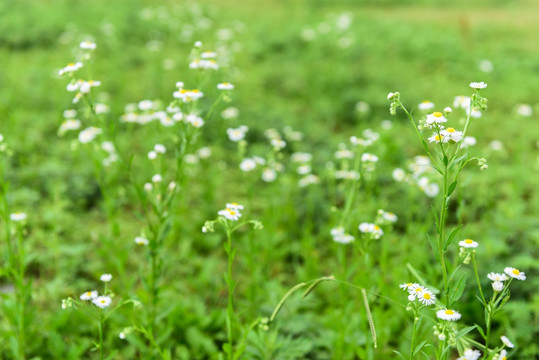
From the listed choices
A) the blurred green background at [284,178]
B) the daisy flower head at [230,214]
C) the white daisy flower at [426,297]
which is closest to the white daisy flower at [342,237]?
the blurred green background at [284,178]

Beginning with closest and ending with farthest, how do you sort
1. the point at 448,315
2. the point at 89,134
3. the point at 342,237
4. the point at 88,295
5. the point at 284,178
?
1. the point at 448,315
2. the point at 88,295
3. the point at 342,237
4. the point at 89,134
5. the point at 284,178

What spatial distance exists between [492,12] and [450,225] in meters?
8.72

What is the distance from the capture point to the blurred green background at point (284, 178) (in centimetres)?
246

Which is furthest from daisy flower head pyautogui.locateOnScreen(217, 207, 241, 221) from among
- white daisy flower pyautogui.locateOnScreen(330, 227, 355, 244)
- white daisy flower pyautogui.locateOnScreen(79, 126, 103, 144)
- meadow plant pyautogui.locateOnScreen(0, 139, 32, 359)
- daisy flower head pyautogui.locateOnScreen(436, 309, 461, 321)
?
white daisy flower pyautogui.locateOnScreen(79, 126, 103, 144)

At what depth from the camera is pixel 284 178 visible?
145 inches

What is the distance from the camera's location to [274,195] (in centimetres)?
365

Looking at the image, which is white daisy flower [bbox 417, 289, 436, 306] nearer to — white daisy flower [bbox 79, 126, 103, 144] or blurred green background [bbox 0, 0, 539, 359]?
blurred green background [bbox 0, 0, 539, 359]

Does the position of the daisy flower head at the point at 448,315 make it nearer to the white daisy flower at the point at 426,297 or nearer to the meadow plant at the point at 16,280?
the white daisy flower at the point at 426,297

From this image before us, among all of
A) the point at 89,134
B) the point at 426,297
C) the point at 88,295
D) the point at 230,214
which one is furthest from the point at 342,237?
the point at 89,134

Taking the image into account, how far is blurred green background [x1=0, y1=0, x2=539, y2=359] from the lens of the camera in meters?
2.46

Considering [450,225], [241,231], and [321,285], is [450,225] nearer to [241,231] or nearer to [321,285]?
[321,285]

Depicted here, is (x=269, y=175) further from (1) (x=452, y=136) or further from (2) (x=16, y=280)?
(1) (x=452, y=136)

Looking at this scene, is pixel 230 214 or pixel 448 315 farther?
pixel 230 214

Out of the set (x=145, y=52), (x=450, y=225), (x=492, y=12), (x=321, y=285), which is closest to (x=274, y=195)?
(x=321, y=285)
